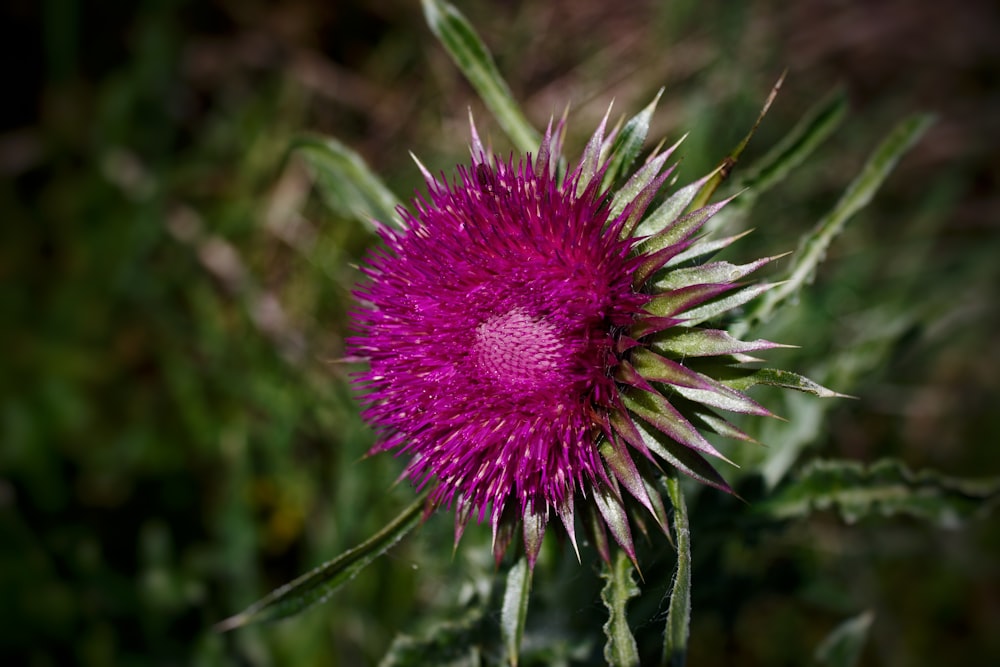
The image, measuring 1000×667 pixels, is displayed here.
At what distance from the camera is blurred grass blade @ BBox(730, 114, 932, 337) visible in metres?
2.82

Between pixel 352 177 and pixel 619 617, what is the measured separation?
2000 millimetres

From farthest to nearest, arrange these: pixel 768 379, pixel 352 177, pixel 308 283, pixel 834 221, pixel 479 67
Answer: pixel 308 283 < pixel 352 177 < pixel 479 67 < pixel 834 221 < pixel 768 379

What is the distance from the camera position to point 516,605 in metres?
2.56

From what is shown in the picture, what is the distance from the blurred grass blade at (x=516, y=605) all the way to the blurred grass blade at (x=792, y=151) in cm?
152

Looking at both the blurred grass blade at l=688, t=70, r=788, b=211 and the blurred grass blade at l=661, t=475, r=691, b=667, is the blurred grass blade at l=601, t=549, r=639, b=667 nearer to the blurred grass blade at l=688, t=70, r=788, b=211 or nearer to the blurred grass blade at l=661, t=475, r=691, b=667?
the blurred grass blade at l=661, t=475, r=691, b=667

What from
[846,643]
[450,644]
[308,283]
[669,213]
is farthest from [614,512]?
[308,283]

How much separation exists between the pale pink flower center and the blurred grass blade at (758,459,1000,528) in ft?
4.13

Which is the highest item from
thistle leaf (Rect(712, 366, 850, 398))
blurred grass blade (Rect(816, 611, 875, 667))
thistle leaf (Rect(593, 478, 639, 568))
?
thistle leaf (Rect(712, 366, 850, 398))

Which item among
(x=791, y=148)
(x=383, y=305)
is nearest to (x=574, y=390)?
(x=383, y=305)

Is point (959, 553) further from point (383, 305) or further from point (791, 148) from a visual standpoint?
point (383, 305)

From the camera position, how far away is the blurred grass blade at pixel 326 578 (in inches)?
101

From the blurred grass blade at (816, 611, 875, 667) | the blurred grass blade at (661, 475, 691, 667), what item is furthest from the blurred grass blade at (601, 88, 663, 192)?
the blurred grass blade at (816, 611, 875, 667)

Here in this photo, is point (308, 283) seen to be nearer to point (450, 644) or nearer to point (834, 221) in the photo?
point (450, 644)

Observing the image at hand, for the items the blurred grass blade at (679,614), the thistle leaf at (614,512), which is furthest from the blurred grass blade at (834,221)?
the blurred grass blade at (679,614)
